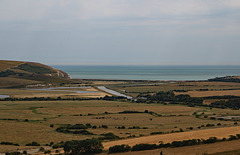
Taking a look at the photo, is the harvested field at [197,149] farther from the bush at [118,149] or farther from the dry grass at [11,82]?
the dry grass at [11,82]

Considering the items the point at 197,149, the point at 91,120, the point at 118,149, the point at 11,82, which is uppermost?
the point at 11,82

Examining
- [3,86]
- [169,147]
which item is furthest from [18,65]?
[169,147]

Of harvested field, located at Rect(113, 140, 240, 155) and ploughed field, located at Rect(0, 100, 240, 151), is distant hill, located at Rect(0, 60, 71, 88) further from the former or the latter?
harvested field, located at Rect(113, 140, 240, 155)

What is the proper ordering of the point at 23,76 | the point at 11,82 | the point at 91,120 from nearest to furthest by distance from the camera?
the point at 91,120 → the point at 11,82 → the point at 23,76

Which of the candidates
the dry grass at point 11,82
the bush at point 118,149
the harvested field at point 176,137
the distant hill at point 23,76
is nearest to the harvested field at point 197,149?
the bush at point 118,149

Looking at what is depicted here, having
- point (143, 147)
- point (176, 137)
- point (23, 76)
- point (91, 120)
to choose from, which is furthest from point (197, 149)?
point (23, 76)

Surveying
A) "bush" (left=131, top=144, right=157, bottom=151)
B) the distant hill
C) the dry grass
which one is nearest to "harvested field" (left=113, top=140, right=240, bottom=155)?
"bush" (left=131, top=144, right=157, bottom=151)

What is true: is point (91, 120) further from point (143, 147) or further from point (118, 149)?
point (118, 149)

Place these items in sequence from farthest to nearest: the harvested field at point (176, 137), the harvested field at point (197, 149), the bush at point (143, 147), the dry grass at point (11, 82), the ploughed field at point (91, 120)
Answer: the dry grass at point (11, 82) → the ploughed field at point (91, 120) → the harvested field at point (176, 137) → the bush at point (143, 147) → the harvested field at point (197, 149)
